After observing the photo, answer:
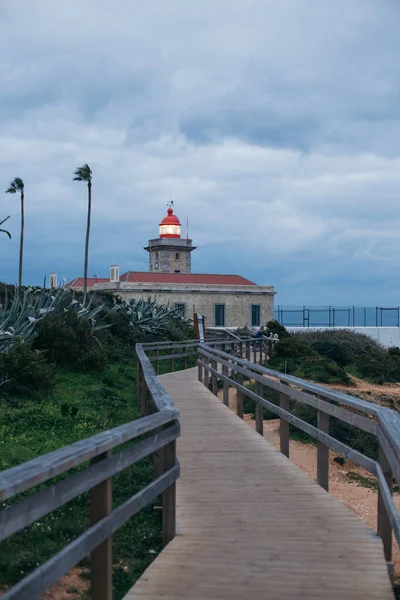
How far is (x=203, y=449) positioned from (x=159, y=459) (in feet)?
9.31

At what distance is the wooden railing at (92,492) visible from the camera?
2.86 metres

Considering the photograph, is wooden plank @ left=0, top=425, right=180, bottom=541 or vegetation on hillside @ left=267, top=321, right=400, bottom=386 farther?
vegetation on hillside @ left=267, top=321, right=400, bottom=386

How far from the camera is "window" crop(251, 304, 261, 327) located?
5350 cm

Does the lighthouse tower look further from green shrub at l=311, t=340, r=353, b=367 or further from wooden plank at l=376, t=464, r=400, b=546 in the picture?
wooden plank at l=376, t=464, r=400, b=546

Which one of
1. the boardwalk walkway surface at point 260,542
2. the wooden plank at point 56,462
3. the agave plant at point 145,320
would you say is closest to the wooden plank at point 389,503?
the boardwalk walkway surface at point 260,542

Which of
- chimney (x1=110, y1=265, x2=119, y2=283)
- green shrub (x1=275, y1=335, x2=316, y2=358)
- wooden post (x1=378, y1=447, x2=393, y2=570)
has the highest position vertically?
chimney (x1=110, y1=265, x2=119, y2=283)

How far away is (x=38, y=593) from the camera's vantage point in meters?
2.96

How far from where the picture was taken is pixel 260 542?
533cm

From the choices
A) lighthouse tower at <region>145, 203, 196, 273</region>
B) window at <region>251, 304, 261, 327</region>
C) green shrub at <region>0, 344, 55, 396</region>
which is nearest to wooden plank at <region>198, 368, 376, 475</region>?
green shrub at <region>0, 344, 55, 396</region>

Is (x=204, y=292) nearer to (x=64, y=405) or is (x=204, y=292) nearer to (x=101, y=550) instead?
(x=64, y=405)

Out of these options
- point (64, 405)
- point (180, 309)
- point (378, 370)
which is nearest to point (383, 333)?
point (180, 309)

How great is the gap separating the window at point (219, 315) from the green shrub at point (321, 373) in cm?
2392

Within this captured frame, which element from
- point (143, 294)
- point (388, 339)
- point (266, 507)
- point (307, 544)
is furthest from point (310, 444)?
point (388, 339)

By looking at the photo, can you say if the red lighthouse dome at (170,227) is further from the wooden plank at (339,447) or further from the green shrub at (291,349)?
the wooden plank at (339,447)
